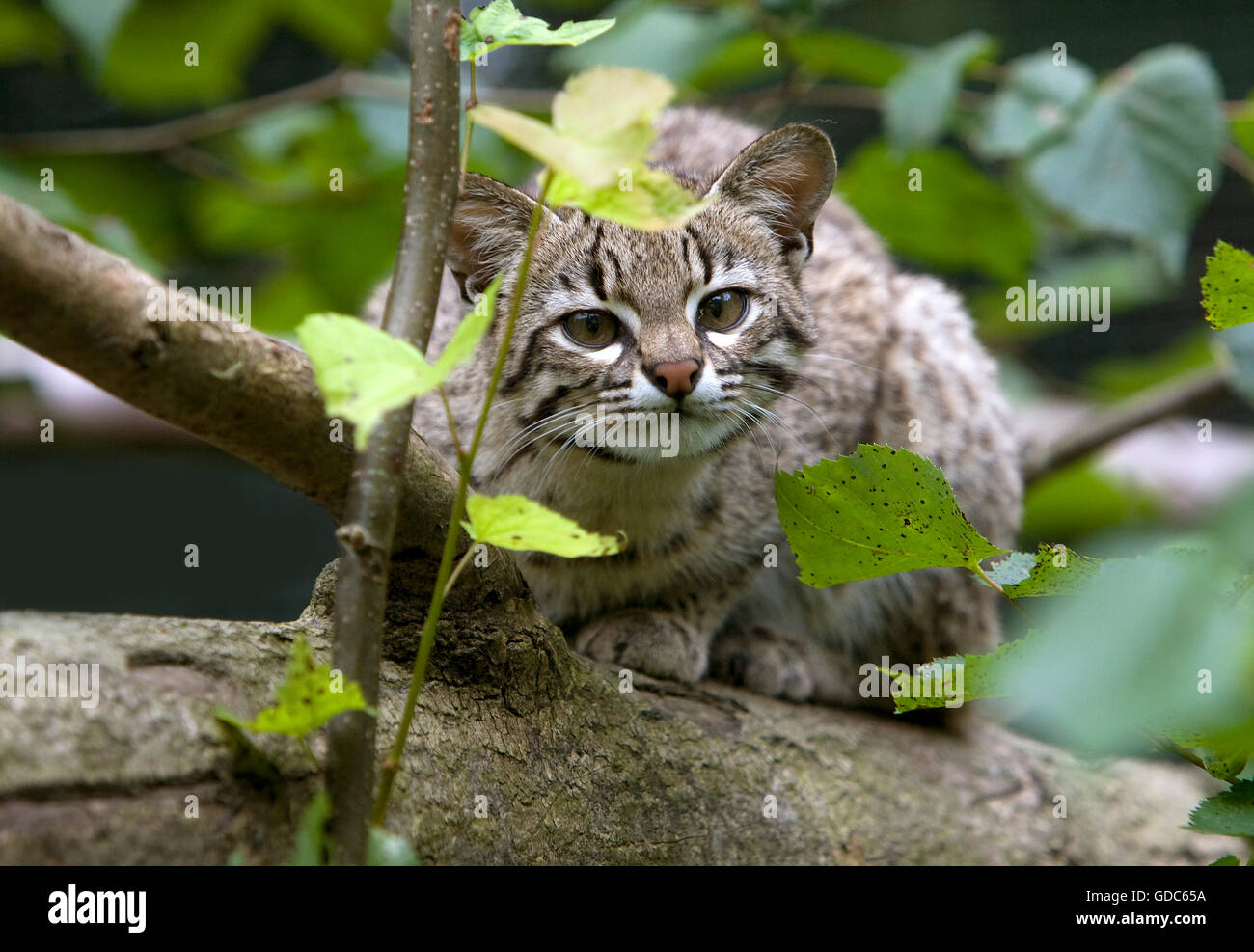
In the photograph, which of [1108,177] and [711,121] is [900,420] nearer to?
[1108,177]

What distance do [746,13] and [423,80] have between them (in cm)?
327

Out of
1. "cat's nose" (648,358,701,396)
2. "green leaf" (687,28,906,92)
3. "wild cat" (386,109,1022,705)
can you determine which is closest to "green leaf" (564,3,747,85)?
"green leaf" (687,28,906,92)

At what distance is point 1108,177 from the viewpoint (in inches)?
169

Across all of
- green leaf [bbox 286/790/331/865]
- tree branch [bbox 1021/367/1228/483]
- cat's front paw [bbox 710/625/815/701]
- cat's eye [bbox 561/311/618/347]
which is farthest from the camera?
tree branch [bbox 1021/367/1228/483]

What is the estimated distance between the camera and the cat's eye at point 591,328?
3182mm

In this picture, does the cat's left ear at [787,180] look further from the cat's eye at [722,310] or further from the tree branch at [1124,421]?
the tree branch at [1124,421]

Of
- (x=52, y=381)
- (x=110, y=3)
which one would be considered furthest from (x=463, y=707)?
(x=52, y=381)

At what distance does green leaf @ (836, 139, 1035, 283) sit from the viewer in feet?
17.2

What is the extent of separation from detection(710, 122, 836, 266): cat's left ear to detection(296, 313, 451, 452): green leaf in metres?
1.75

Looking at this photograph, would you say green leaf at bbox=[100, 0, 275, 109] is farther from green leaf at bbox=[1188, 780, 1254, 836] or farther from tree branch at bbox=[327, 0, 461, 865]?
green leaf at bbox=[1188, 780, 1254, 836]

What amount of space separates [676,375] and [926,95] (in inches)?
83.6

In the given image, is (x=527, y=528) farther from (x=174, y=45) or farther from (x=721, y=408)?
(x=174, y=45)

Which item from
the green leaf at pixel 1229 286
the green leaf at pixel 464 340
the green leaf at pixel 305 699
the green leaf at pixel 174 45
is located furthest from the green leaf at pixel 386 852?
the green leaf at pixel 174 45

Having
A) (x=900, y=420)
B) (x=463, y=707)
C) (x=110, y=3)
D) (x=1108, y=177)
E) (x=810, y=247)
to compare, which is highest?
(x=110, y=3)
